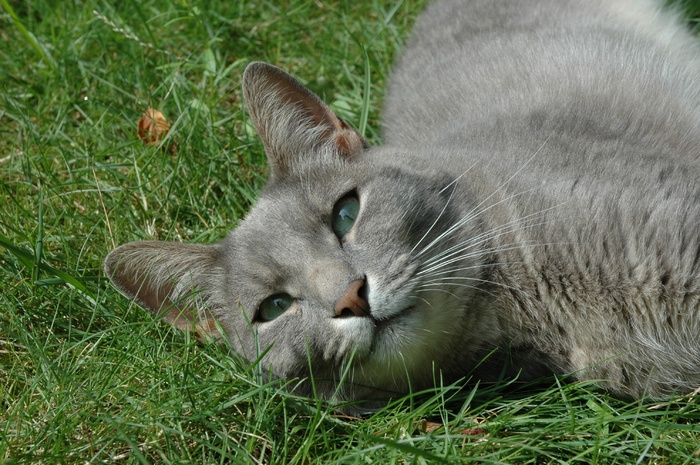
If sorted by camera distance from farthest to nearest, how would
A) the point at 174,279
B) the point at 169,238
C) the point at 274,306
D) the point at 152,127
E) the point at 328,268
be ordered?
1. the point at 152,127
2. the point at 169,238
3. the point at 174,279
4. the point at 274,306
5. the point at 328,268

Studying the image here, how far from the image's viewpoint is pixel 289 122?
3008mm

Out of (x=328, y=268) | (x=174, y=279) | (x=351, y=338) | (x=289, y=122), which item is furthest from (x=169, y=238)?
(x=351, y=338)

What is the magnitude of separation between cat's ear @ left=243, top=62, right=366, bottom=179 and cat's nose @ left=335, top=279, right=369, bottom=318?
738 mm

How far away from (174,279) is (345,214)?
72 cm

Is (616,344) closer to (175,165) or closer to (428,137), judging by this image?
(428,137)

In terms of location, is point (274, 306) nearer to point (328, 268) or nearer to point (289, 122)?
point (328, 268)

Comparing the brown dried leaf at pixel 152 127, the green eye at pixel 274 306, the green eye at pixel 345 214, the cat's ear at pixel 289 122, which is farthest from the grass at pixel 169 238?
the cat's ear at pixel 289 122

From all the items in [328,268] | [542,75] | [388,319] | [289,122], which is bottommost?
[388,319]

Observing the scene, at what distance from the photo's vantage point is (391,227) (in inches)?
99.7

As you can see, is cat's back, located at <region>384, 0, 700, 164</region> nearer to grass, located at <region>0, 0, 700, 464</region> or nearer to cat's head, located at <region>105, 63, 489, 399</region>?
grass, located at <region>0, 0, 700, 464</region>

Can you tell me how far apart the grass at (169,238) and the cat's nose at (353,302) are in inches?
13.8

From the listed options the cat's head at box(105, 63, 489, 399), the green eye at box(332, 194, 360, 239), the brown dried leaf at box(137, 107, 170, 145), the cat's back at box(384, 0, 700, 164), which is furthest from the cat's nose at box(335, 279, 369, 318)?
the brown dried leaf at box(137, 107, 170, 145)

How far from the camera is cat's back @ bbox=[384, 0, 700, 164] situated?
317cm

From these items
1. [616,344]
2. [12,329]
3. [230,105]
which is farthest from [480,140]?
[12,329]
